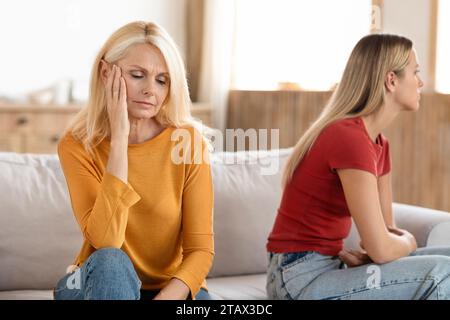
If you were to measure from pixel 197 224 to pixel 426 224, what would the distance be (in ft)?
2.67

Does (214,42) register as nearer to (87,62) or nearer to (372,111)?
(87,62)

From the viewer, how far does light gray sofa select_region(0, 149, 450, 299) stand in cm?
206

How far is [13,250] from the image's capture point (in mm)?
2049

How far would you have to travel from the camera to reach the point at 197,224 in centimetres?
176

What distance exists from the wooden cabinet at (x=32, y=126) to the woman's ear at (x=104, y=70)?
107 inches

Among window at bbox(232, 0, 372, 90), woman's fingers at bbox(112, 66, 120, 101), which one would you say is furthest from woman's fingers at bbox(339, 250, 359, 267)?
window at bbox(232, 0, 372, 90)

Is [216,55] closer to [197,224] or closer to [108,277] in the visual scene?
[197,224]

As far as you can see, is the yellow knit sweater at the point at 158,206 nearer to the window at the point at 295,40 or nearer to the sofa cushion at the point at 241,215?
the sofa cushion at the point at 241,215

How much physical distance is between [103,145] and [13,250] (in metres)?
0.48

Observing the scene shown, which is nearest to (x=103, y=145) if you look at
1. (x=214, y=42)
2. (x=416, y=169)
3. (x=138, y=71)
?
(x=138, y=71)

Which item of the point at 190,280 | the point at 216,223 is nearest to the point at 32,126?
the point at 216,223

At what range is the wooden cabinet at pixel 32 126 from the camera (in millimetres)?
4355

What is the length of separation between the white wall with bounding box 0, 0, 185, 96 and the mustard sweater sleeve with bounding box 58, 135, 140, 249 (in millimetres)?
3070

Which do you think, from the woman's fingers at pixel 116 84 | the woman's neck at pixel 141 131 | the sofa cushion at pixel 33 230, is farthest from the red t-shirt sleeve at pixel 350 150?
the sofa cushion at pixel 33 230
